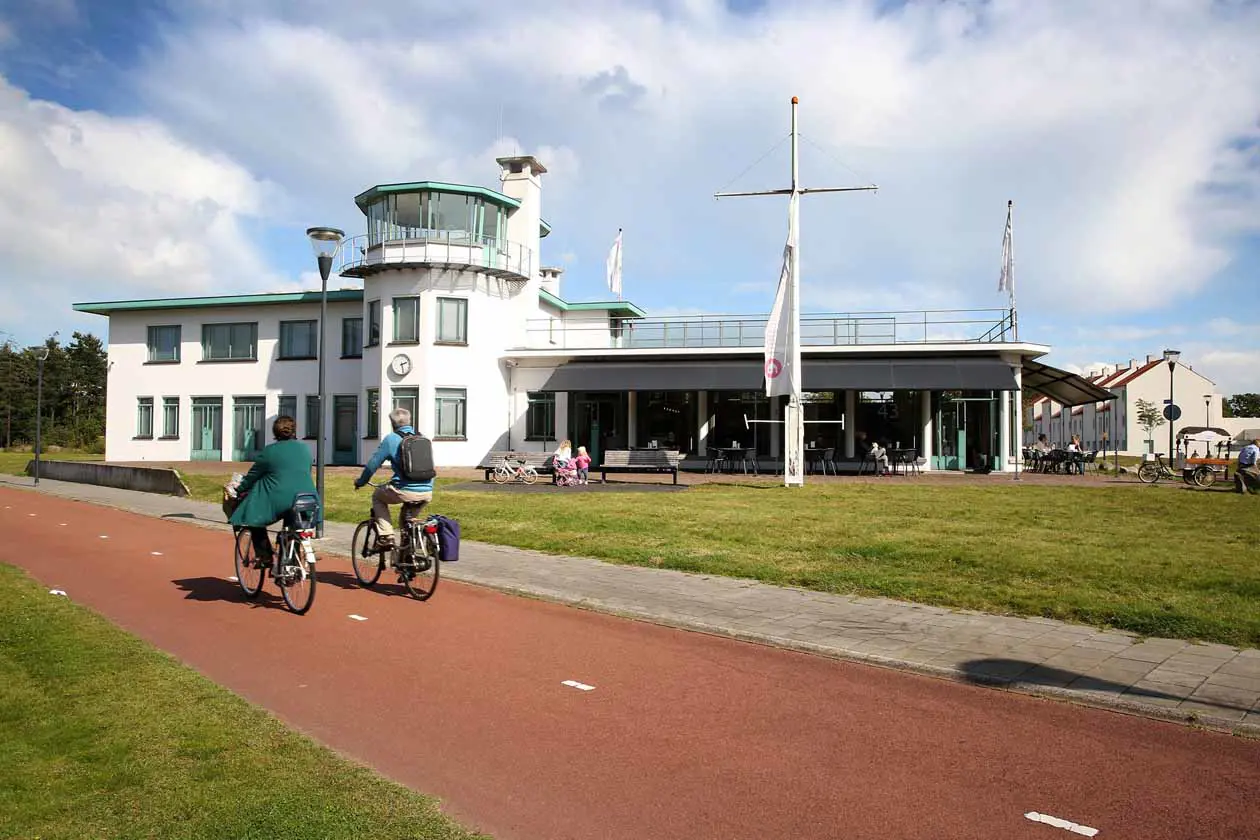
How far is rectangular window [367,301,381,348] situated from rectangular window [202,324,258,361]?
6.13 metres

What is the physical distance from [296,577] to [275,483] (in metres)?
0.83

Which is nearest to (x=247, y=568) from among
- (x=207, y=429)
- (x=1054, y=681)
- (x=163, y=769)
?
(x=163, y=769)

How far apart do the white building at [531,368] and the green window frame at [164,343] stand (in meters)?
2.76

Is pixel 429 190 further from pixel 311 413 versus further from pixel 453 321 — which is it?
pixel 311 413

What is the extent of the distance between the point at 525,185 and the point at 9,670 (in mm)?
28712

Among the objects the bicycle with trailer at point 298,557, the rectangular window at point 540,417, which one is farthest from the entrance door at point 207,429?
the bicycle with trailer at point 298,557

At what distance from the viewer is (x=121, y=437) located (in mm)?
35594

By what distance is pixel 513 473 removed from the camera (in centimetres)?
2339

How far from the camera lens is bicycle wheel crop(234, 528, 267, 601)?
27.4 feet

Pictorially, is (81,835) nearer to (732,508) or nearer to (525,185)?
(732,508)

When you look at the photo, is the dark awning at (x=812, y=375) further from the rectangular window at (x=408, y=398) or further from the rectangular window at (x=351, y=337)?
the rectangular window at (x=351, y=337)

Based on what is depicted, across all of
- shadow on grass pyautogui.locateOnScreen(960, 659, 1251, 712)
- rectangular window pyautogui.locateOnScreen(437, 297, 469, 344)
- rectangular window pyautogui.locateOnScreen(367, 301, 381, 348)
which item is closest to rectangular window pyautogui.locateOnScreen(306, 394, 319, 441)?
rectangular window pyautogui.locateOnScreen(367, 301, 381, 348)

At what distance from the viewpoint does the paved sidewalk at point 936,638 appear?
18.2ft

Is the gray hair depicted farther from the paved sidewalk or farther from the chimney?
the chimney
